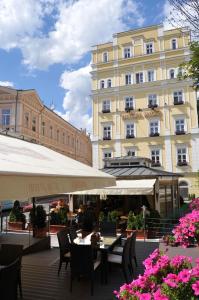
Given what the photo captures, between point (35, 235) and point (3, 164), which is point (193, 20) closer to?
point (3, 164)

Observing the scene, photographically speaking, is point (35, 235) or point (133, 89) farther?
point (133, 89)

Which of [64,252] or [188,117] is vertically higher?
[188,117]

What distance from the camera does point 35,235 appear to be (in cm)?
1151

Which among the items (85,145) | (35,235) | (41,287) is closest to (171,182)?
(35,235)

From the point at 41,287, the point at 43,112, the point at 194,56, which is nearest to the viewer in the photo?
the point at 41,287

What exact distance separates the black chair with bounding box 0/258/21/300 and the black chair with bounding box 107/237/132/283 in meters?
2.89

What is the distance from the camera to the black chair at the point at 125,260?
7043 mm

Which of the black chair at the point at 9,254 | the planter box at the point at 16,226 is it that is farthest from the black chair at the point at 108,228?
the planter box at the point at 16,226

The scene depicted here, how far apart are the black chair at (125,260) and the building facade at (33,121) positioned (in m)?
20.6

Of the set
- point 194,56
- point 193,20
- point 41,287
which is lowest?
point 41,287

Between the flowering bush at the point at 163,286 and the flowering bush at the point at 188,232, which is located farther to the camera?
the flowering bush at the point at 188,232

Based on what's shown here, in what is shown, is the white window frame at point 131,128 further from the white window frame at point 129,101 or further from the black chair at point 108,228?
the black chair at point 108,228

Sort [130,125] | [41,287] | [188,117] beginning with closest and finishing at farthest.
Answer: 1. [41,287]
2. [188,117]
3. [130,125]

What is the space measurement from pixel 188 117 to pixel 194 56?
1109 inches
